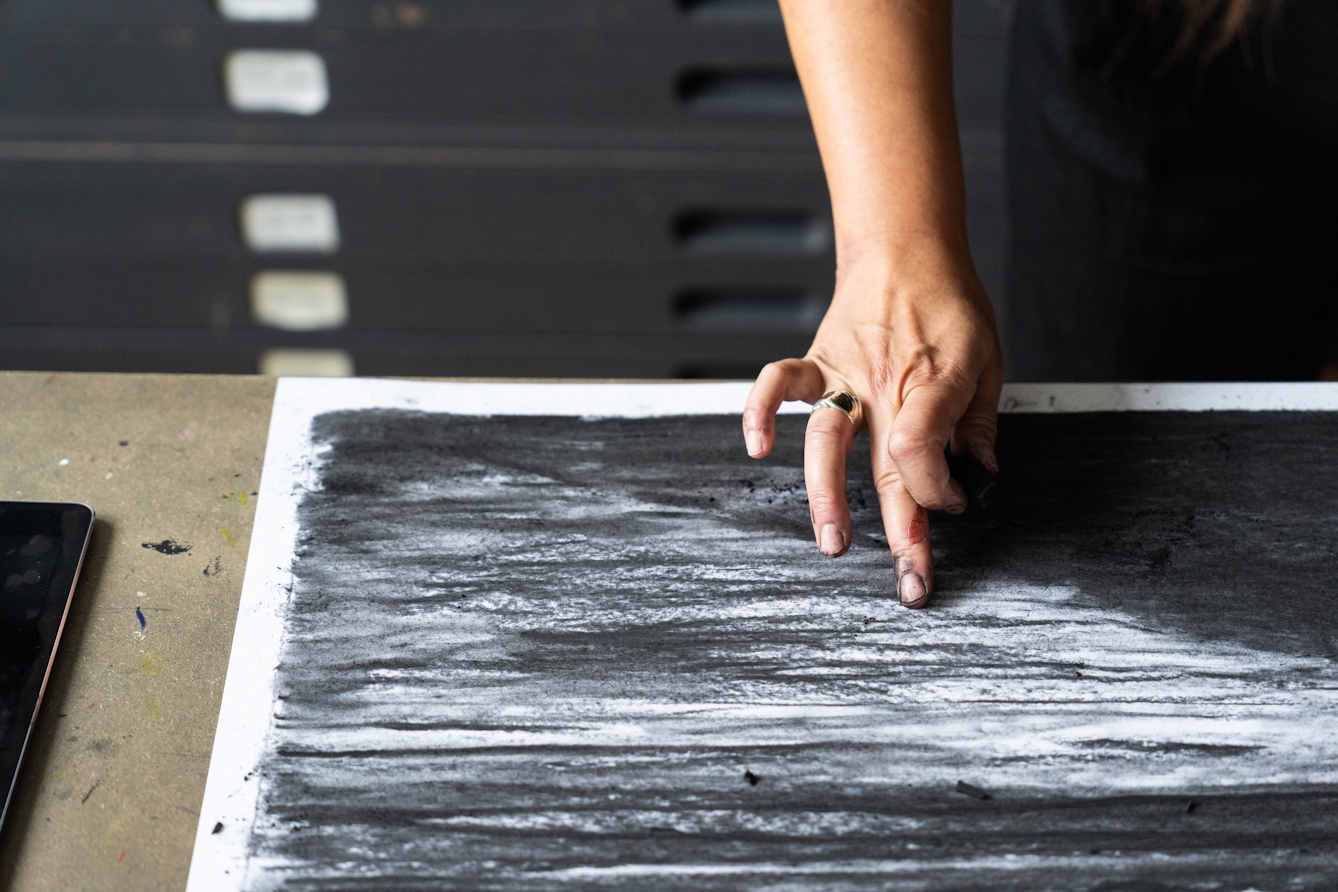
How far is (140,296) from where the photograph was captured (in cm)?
137

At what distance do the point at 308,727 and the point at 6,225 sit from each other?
114 cm

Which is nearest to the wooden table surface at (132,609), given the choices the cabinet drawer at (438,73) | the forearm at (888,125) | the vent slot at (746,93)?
the forearm at (888,125)

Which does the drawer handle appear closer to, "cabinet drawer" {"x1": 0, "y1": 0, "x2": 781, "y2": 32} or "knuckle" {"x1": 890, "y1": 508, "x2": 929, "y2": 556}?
"cabinet drawer" {"x1": 0, "y1": 0, "x2": 781, "y2": 32}

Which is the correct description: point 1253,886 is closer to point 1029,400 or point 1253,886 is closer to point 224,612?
point 1029,400

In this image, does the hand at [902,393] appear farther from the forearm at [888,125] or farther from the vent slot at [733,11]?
the vent slot at [733,11]

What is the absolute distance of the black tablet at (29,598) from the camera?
483 mm

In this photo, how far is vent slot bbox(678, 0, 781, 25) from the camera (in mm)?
1182

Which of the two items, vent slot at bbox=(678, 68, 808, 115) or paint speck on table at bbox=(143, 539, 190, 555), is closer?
paint speck on table at bbox=(143, 539, 190, 555)

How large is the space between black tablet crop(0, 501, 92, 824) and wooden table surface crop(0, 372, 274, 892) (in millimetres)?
12

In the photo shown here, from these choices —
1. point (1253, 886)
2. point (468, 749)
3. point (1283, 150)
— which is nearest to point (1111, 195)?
point (1283, 150)

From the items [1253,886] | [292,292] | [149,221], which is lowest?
[292,292]

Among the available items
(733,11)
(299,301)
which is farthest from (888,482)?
(299,301)

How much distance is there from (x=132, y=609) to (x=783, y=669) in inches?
13.1

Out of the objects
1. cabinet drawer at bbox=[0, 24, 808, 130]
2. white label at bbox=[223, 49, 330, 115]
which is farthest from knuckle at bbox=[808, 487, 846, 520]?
white label at bbox=[223, 49, 330, 115]
